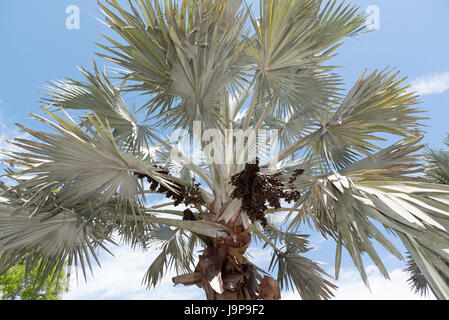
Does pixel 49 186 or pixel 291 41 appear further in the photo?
pixel 291 41

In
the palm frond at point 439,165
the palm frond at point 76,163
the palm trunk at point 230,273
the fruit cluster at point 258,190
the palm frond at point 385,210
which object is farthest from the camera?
the palm frond at point 439,165

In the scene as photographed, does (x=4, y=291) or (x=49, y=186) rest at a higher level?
(x=49, y=186)

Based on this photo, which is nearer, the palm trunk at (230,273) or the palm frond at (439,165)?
the palm trunk at (230,273)

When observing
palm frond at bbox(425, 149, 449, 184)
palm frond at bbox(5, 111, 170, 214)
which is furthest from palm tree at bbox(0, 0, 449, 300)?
palm frond at bbox(425, 149, 449, 184)

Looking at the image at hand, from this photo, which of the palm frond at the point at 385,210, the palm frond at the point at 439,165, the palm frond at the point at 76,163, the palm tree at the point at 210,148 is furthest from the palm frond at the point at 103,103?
the palm frond at the point at 439,165

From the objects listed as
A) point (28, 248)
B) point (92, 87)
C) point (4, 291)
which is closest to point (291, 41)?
point (92, 87)

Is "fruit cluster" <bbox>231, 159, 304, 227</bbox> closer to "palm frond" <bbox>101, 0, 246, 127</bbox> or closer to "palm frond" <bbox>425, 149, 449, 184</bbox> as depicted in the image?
"palm frond" <bbox>101, 0, 246, 127</bbox>

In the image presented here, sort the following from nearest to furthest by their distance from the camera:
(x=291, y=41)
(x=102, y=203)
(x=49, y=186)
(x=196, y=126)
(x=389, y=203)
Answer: (x=389, y=203)
(x=49, y=186)
(x=102, y=203)
(x=291, y=41)
(x=196, y=126)

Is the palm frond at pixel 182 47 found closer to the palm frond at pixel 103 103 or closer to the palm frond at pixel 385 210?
the palm frond at pixel 103 103

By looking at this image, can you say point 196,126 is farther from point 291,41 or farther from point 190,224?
point 291,41

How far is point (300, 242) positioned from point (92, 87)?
11.7ft

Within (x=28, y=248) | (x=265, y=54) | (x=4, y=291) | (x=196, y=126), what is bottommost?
(x=4, y=291)

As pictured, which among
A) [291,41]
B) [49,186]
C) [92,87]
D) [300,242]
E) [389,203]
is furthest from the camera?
[300,242]
